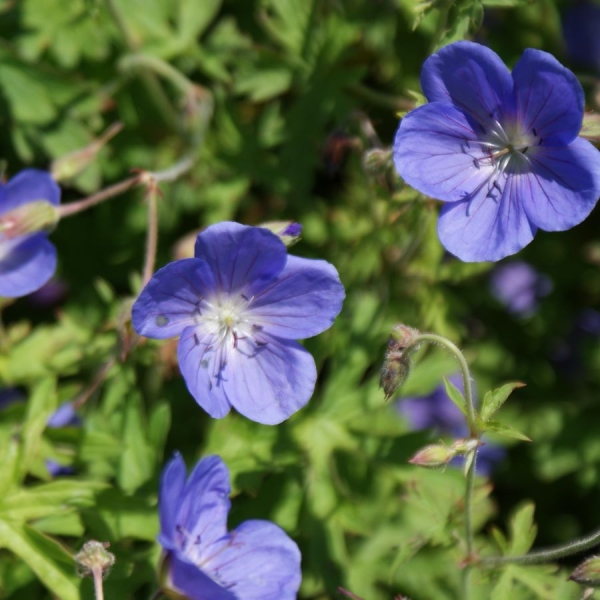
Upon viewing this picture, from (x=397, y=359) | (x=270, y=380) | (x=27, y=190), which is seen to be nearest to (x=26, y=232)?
(x=27, y=190)

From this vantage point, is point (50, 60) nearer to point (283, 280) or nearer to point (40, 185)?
point (40, 185)

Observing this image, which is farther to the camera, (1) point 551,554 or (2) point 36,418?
(2) point 36,418

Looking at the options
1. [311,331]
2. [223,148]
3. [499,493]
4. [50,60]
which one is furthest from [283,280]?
[499,493]

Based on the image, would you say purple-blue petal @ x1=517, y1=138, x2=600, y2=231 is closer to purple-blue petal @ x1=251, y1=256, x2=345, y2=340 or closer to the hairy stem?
purple-blue petal @ x1=251, y1=256, x2=345, y2=340

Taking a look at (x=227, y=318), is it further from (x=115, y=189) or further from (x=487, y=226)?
(x=487, y=226)

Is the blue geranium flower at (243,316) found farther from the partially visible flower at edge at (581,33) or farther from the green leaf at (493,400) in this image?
the partially visible flower at edge at (581,33)

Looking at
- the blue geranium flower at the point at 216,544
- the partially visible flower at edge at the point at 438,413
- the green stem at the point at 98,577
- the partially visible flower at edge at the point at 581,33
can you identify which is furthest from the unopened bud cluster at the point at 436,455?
the partially visible flower at edge at the point at 581,33

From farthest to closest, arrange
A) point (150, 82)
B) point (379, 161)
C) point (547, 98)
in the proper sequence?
point (150, 82)
point (379, 161)
point (547, 98)
